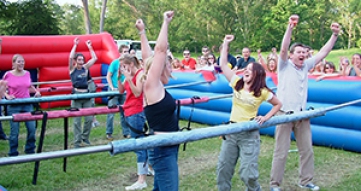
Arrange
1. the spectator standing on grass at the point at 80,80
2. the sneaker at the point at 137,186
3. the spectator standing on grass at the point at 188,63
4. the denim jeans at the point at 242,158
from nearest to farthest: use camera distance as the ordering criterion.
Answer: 1. the denim jeans at the point at 242,158
2. the sneaker at the point at 137,186
3. the spectator standing on grass at the point at 80,80
4. the spectator standing on grass at the point at 188,63

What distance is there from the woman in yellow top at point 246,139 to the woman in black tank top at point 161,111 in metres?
0.77

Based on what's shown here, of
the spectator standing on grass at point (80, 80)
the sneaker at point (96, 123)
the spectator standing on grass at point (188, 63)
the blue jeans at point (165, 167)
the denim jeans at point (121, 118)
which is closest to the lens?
the blue jeans at point (165, 167)

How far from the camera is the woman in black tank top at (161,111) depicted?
9.55 feet

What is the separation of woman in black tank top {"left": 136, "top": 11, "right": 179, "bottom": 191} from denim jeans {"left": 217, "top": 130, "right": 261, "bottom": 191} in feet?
2.50

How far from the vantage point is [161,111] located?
3010 millimetres

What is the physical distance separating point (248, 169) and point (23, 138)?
212 inches

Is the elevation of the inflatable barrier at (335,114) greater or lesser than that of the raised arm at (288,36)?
lesser

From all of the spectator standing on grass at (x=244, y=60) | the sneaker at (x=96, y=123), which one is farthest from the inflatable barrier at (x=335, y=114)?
the sneaker at (x=96, y=123)

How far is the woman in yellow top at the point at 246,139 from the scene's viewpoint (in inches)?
142

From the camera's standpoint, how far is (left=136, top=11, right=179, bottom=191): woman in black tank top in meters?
2.91

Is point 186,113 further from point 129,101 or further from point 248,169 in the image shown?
point 248,169

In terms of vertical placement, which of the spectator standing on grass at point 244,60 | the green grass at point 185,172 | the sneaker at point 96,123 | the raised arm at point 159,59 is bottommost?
the sneaker at point 96,123

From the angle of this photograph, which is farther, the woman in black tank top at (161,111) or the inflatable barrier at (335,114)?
the inflatable barrier at (335,114)

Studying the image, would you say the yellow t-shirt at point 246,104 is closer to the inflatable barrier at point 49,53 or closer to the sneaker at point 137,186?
Result: the sneaker at point 137,186
